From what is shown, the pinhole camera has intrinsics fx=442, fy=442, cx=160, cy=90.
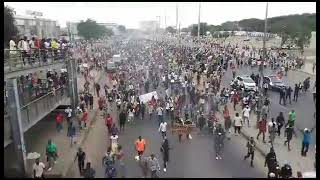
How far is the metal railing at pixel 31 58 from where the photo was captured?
16.7 metres

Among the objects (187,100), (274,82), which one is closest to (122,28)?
(274,82)

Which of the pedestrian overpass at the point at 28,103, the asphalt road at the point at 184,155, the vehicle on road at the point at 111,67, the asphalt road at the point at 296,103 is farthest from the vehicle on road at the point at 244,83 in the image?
the vehicle on road at the point at 111,67

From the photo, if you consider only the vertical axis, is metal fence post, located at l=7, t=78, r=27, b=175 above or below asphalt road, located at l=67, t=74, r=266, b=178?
above

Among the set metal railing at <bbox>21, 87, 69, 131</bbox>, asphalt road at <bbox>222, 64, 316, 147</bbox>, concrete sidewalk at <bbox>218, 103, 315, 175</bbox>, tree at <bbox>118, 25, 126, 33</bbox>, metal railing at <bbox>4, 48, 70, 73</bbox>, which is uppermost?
tree at <bbox>118, 25, 126, 33</bbox>

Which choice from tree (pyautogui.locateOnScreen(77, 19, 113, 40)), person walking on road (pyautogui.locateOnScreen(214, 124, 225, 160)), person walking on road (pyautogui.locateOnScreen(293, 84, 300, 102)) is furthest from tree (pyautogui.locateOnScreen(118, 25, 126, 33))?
person walking on road (pyautogui.locateOnScreen(214, 124, 225, 160))

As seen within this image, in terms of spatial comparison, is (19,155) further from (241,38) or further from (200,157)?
(241,38)

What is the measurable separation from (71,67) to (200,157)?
1231cm

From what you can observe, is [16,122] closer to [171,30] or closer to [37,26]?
[171,30]

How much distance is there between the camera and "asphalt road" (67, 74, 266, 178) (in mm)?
15234

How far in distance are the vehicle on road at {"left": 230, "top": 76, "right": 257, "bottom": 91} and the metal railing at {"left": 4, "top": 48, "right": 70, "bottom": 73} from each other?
1152cm

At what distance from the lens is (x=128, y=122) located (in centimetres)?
2309

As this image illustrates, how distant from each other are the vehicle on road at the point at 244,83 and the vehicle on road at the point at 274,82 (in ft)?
3.16

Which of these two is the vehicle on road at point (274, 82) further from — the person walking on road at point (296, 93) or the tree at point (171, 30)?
the tree at point (171, 30)

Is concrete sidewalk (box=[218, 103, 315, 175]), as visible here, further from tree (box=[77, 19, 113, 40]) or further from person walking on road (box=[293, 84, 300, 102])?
tree (box=[77, 19, 113, 40])
